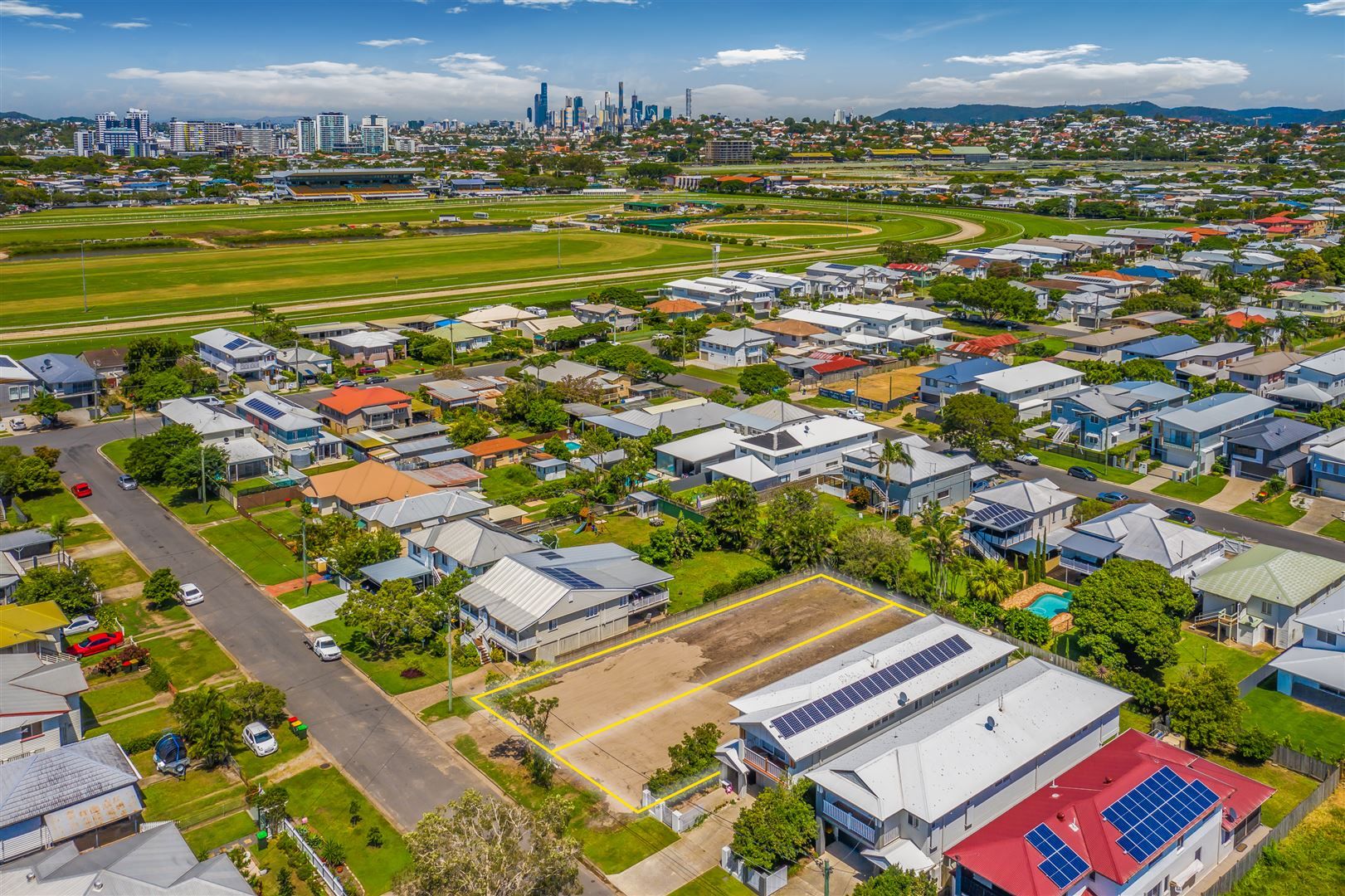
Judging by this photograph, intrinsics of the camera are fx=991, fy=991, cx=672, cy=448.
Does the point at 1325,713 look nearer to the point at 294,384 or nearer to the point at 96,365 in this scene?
the point at 294,384

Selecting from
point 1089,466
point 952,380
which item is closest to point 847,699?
point 1089,466

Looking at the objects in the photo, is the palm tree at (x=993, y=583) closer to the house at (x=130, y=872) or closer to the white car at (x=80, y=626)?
the house at (x=130, y=872)

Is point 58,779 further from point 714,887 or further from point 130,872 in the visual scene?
point 714,887

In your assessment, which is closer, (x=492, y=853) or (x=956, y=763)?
(x=492, y=853)

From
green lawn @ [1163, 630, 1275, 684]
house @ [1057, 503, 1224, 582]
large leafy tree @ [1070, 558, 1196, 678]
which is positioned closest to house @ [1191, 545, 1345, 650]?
green lawn @ [1163, 630, 1275, 684]

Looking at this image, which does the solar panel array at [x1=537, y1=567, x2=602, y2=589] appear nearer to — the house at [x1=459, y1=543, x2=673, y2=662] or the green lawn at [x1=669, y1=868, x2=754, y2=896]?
the house at [x1=459, y1=543, x2=673, y2=662]

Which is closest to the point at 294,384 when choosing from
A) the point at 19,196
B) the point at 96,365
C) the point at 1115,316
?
the point at 96,365
